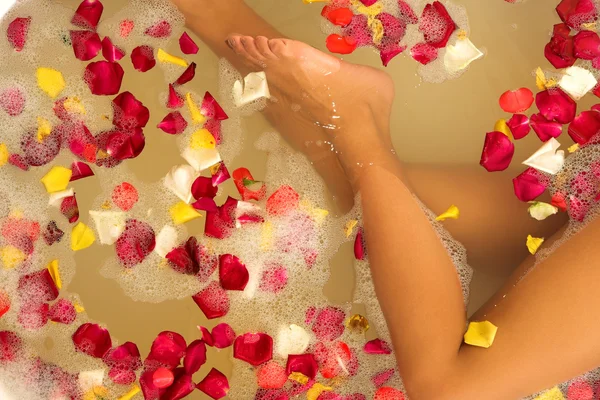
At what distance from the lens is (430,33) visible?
1.24 meters

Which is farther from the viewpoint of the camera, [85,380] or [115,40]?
[115,40]

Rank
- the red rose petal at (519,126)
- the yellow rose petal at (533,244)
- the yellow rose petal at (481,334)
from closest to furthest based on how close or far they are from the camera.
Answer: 1. the yellow rose petal at (481,334)
2. the yellow rose petal at (533,244)
3. the red rose petal at (519,126)

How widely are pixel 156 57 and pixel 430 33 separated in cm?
60

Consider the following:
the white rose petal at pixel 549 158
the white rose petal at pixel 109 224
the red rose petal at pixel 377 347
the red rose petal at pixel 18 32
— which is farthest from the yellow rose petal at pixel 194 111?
the white rose petal at pixel 549 158

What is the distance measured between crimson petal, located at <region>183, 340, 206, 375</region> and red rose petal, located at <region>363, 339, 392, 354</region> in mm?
328

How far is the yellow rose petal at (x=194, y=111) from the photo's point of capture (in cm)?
120

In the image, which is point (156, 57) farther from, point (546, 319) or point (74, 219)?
point (546, 319)

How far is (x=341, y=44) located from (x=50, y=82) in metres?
0.63

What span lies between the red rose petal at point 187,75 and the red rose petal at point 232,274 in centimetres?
39

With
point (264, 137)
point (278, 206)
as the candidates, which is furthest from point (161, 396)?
point (264, 137)

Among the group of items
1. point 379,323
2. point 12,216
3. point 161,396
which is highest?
point 12,216

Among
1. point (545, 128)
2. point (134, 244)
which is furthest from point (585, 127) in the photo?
point (134, 244)

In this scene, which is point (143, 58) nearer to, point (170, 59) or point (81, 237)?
point (170, 59)

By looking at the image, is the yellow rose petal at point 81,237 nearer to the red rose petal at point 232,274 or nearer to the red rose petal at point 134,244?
the red rose petal at point 134,244
